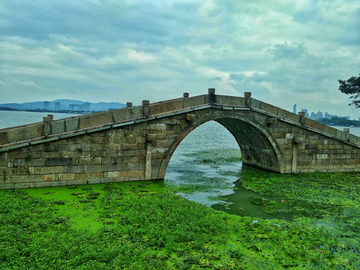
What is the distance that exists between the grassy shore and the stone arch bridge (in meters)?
0.99

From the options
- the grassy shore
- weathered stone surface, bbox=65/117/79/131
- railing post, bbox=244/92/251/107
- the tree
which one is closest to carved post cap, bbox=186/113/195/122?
railing post, bbox=244/92/251/107

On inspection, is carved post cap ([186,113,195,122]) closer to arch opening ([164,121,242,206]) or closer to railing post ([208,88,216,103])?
railing post ([208,88,216,103])

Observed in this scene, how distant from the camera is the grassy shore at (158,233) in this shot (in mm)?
6328

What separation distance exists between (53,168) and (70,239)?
19.1ft

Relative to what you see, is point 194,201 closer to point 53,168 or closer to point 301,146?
point 53,168

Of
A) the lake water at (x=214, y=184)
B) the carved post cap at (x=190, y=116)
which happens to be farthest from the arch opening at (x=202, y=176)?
the carved post cap at (x=190, y=116)

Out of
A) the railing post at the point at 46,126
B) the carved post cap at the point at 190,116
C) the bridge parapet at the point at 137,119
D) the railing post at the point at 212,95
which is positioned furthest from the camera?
the railing post at the point at 212,95

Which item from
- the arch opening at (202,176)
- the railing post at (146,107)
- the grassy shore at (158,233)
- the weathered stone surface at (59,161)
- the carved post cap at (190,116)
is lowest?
the grassy shore at (158,233)

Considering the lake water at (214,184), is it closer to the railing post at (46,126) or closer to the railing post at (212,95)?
the railing post at (212,95)

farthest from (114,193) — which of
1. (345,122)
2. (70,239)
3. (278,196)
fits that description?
(345,122)

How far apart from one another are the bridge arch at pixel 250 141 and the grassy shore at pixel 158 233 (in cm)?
378

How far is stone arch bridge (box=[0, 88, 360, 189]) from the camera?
1147cm

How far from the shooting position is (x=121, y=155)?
A: 13.2m

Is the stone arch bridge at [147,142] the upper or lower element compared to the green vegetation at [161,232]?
upper
